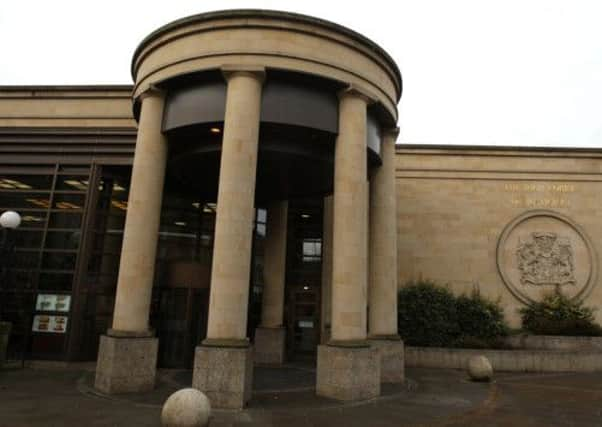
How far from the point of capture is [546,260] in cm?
2447

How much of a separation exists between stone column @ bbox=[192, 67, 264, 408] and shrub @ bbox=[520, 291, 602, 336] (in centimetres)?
1763

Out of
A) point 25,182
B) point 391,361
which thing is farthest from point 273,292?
point 25,182

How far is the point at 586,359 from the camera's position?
1930 cm

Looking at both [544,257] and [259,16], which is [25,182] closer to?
[259,16]

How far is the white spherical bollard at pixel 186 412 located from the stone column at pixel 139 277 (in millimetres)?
4994

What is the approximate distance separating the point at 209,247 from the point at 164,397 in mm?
8358

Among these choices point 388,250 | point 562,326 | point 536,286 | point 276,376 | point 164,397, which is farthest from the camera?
point 536,286

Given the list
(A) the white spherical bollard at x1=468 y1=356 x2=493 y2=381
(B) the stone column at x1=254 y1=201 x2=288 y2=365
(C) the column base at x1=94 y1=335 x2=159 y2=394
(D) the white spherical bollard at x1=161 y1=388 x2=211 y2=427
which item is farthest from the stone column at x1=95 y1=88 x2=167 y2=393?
(A) the white spherical bollard at x1=468 y1=356 x2=493 y2=381

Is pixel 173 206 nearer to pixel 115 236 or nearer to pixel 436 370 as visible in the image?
pixel 115 236

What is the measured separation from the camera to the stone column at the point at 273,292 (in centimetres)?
1986

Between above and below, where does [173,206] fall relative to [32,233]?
above

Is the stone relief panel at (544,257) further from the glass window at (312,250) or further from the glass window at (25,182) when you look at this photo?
the glass window at (25,182)

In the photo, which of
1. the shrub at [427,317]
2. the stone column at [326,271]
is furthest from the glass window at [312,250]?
the shrub at [427,317]

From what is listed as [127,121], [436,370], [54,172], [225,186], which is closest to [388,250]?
[436,370]
